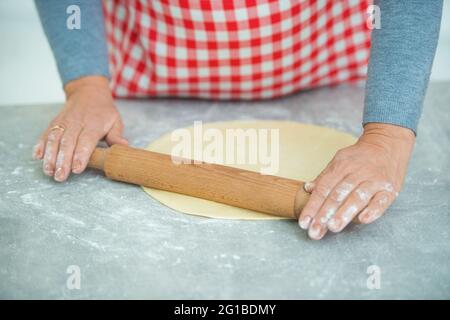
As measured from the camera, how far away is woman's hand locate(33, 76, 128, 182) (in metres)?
1.31

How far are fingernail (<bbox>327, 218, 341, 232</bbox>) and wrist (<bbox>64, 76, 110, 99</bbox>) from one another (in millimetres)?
731

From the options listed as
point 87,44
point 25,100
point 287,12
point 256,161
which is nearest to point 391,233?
point 256,161

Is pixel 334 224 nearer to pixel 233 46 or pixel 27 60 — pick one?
pixel 233 46

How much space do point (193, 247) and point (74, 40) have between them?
711 millimetres

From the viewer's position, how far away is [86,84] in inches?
59.0

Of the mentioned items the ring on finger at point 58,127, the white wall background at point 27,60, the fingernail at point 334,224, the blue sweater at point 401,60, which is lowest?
the white wall background at point 27,60

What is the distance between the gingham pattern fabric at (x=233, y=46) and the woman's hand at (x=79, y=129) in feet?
0.79

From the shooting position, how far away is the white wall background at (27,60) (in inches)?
81.4

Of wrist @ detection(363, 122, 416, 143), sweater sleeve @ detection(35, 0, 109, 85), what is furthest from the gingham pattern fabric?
wrist @ detection(363, 122, 416, 143)

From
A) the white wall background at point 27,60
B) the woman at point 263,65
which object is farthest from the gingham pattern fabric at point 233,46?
the white wall background at point 27,60

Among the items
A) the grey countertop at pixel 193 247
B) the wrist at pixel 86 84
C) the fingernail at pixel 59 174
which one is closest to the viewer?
the grey countertop at pixel 193 247

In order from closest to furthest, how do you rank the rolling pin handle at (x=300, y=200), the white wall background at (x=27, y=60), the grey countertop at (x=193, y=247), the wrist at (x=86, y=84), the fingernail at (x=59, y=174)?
the grey countertop at (x=193, y=247) < the rolling pin handle at (x=300, y=200) < the fingernail at (x=59, y=174) < the wrist at (x=86, y=84) < the white wall background at (x=27, y=60)

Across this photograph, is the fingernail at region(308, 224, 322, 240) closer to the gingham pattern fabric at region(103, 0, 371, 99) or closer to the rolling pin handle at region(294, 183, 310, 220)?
the rolling pin handle at region(294, 183, 310, 220)

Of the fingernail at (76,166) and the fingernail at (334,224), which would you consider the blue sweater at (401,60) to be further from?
the fingernail at (76,166)
